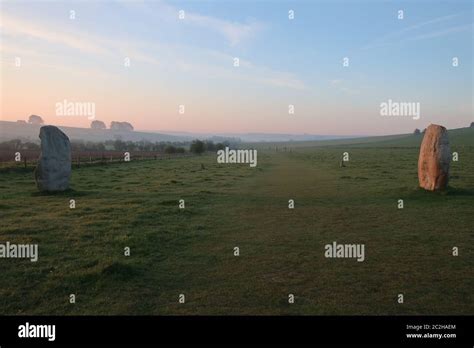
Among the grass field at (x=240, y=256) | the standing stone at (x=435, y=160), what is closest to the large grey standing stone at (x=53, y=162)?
the grass field at (x=240, y=256)

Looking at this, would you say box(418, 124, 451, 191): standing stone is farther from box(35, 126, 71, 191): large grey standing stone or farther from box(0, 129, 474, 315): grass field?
box(35, 126, 71, 191): large grey standing stone

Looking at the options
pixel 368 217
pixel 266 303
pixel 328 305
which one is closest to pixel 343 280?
pixel 328 305

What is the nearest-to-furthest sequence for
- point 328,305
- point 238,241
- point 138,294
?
1. point 328,305
2. point 138,294
3. point 238,241

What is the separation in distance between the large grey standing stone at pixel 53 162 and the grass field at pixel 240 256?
4.24ft

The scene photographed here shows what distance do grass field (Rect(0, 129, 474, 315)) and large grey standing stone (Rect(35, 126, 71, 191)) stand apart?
1.29m

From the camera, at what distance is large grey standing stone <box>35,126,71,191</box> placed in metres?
22.5

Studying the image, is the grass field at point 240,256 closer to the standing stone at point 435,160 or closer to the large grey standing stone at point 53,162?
the standing stone at point 435,160

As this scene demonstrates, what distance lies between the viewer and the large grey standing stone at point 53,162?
73.9 ft

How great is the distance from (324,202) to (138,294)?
13467 mm

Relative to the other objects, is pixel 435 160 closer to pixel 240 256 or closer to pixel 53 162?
pixel 240 256

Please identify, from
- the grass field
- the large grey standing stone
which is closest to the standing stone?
the grass field

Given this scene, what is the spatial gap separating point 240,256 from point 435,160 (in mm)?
14389

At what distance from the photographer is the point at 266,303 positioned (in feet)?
26.0
